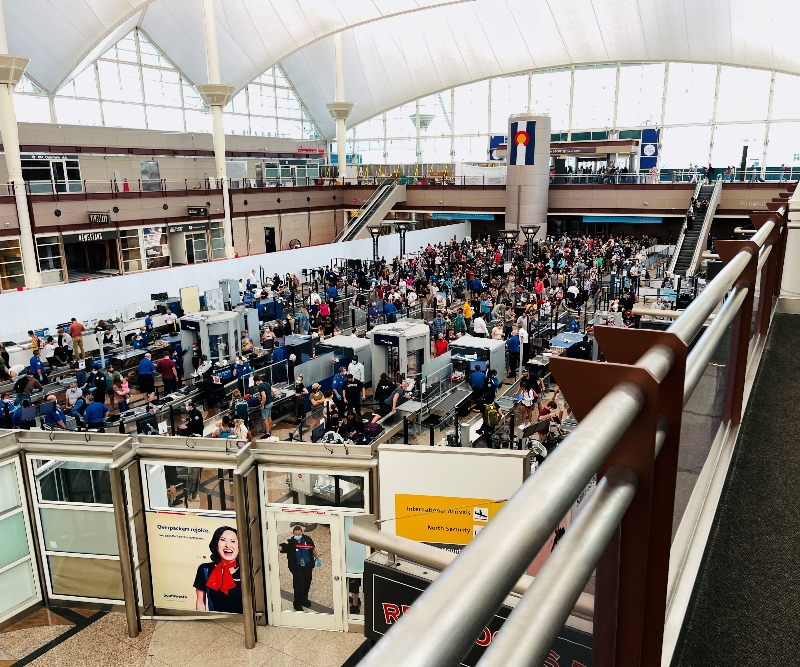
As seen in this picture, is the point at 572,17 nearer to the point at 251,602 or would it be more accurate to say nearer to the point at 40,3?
the point at 40,3

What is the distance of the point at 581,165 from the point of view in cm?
4419

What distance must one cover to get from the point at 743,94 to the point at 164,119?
42.2 m

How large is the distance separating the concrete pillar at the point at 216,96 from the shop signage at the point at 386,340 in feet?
67.1

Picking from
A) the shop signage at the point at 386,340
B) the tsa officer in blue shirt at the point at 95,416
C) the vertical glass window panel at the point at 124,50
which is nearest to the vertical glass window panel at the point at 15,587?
the tsa officer in blue shirt at the point at 95,416

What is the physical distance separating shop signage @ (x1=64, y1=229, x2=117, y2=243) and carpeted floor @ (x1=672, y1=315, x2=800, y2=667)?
31320 millimetres

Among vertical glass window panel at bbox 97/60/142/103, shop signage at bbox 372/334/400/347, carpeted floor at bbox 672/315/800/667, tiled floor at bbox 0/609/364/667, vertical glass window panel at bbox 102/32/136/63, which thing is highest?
vertical glass window panel at bbox 102/32/136/63

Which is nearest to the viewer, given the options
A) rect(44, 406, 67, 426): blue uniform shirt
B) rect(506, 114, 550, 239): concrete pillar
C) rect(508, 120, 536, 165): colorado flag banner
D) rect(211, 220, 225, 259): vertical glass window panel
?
rect(44, 406, 67, 426): blue uniform shirt

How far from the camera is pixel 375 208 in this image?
44750 millimetres

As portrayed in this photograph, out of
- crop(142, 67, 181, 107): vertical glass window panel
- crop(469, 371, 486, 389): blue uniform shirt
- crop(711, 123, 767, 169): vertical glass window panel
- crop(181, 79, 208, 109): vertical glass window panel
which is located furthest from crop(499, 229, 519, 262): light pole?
crop(142, 67, 181, 107): vertical glass window panel

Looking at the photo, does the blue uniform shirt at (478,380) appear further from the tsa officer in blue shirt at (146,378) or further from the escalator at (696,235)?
the escalator at (696,235)

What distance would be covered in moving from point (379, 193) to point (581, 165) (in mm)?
13753

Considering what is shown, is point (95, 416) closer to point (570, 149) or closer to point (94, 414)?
point (94, 414)

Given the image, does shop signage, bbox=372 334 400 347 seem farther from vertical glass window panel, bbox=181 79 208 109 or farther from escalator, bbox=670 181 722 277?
vertical glass window panel, bbox=181 79 208 109

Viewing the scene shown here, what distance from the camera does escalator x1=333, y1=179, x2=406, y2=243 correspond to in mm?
43156
